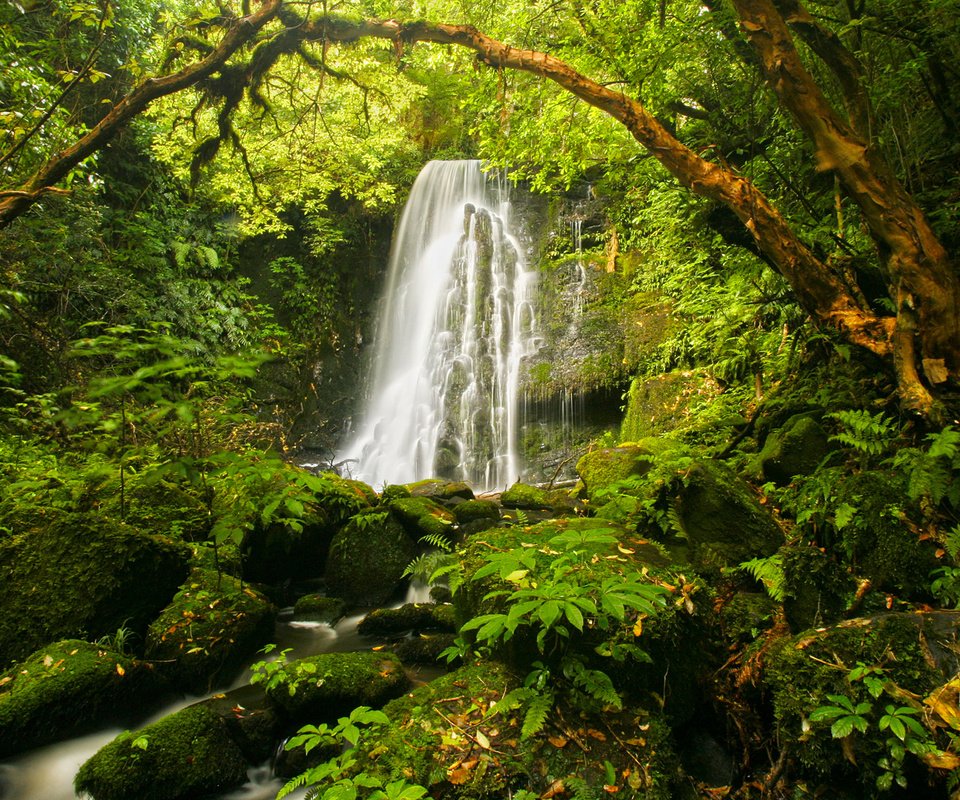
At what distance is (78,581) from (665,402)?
8.14m

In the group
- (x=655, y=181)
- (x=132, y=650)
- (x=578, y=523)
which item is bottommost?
(x=132, y=650)

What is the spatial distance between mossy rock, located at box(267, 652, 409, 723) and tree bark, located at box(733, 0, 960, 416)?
4.03 m

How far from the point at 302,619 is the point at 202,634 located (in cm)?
137

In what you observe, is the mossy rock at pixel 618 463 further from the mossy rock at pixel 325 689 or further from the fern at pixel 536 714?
the fern at pixel 536 714

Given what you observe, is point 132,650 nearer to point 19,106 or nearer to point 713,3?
point 19,106

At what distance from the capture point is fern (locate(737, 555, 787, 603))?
113 inches

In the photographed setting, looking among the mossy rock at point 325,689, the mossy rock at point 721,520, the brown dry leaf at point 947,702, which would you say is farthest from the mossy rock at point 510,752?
the mossy rock at point 721,520

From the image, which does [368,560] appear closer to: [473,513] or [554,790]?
[473,513]

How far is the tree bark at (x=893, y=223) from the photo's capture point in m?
3.41

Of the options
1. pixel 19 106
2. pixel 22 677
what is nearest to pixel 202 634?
pixel 22 677

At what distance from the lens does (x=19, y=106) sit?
5.08 meters

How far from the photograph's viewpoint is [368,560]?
18.7 feet

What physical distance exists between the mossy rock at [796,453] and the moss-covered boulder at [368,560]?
12.5 ft

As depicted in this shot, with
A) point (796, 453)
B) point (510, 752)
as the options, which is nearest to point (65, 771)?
point (510, 752)
